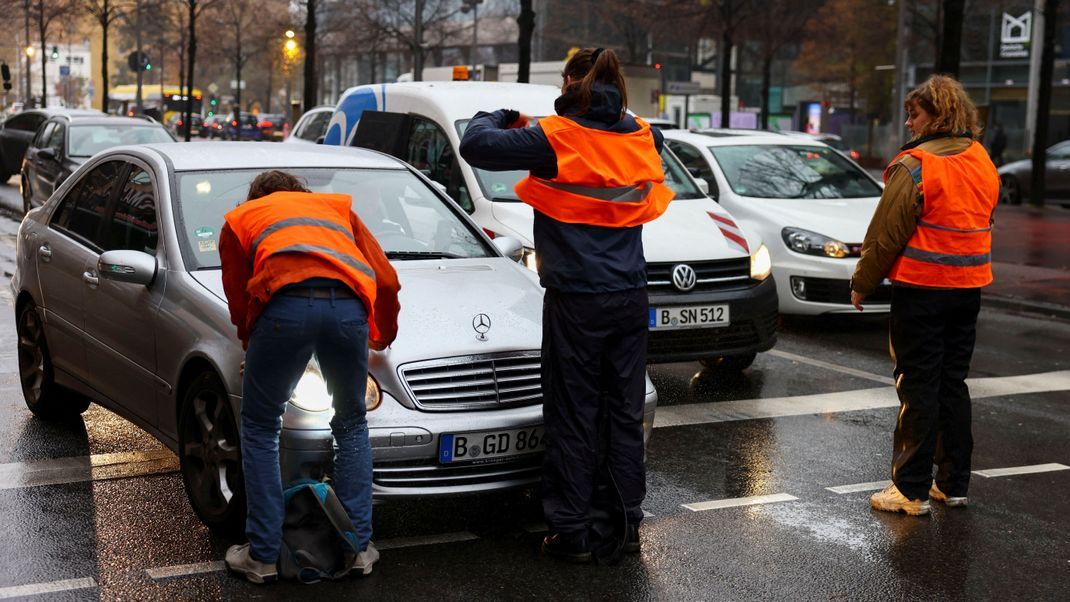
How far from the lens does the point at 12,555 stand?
5.11 m

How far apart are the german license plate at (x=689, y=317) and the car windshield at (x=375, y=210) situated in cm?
205

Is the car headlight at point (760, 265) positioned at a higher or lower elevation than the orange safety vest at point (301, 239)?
lower

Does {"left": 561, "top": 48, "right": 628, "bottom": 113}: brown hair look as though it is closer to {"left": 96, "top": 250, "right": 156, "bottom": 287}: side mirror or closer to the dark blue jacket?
the dark blue jacket

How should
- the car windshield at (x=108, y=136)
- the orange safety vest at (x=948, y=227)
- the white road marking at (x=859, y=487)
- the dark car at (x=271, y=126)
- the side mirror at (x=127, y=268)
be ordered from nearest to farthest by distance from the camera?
the side mirror at (x=127, y=268) < the orange safety vest at (x=948, y=227) < the white road marking at (x=859, y=487) < the car windshield at (x=108, y=136) < the dark car at (x=271, y=126)

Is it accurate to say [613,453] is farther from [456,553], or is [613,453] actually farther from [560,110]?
[560,110]

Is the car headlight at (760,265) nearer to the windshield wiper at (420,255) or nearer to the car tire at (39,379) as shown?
the windshield wiper at (420,255)

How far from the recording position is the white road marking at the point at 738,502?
237 inches

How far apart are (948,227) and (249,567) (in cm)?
322

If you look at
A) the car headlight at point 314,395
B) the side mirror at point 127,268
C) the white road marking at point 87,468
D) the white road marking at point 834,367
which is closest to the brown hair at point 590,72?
the car headlight at point 314,395

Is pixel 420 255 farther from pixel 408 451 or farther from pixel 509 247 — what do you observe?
pixel 408 451

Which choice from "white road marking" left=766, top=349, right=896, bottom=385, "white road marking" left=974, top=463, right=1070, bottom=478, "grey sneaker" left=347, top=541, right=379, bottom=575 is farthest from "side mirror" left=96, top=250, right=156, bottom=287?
"white road marking" left=766, top=349, right=896, bottom=385

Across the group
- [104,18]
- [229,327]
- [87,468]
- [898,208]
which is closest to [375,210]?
[229,327]

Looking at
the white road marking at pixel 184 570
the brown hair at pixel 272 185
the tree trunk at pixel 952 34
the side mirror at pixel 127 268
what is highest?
the tree trunk at pixel 952 34

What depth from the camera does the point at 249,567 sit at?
485 cm
